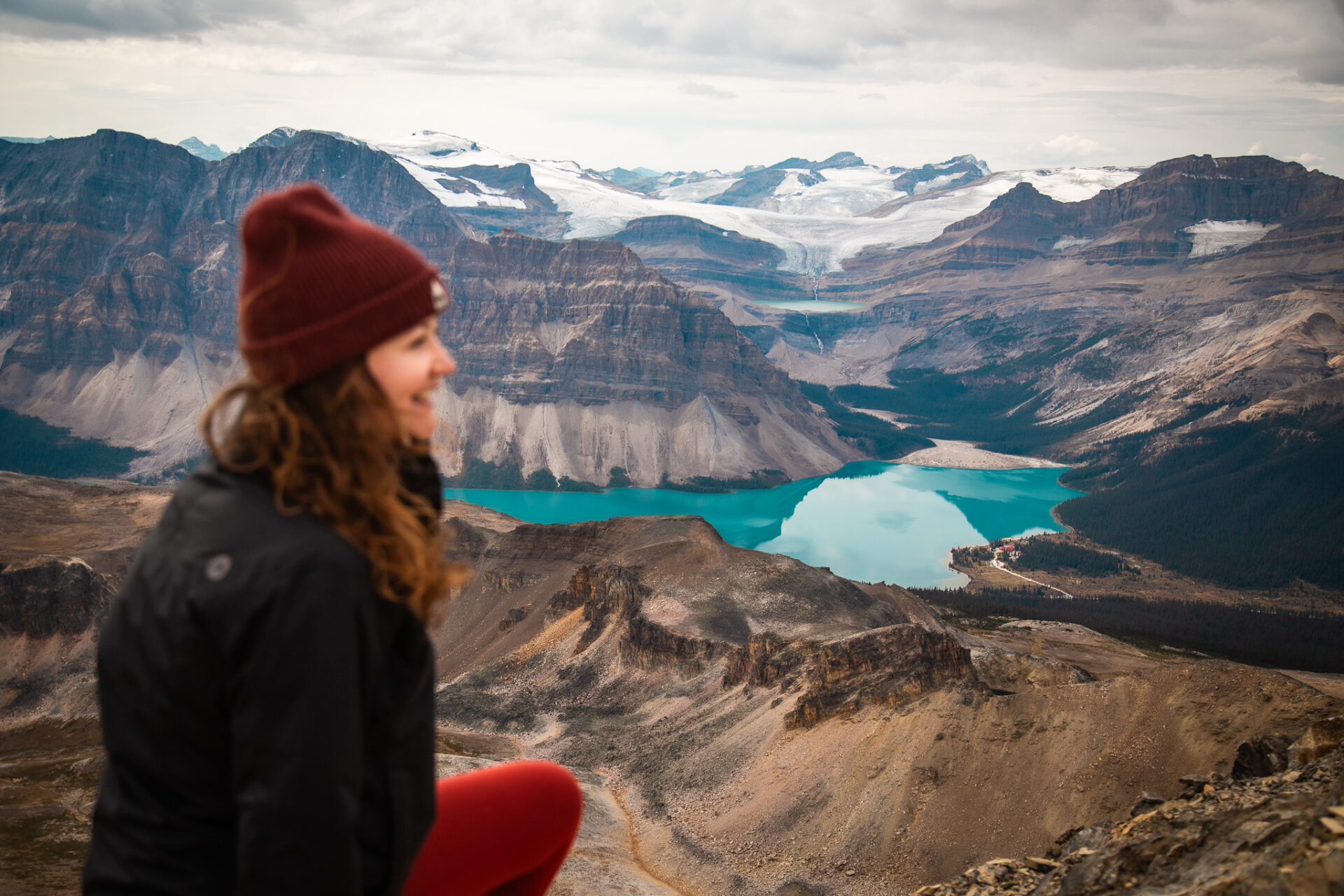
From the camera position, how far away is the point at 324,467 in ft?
10.1

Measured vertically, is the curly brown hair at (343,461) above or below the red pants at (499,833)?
above

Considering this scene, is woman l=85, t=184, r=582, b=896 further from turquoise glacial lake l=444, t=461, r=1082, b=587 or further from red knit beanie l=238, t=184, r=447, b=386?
turquoise glacial lake l=444, t=461, r=1082, b=587

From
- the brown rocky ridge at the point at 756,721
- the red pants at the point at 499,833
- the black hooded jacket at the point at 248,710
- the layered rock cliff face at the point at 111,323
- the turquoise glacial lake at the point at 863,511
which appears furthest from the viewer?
Result: the layered rock cliff face at the point at 111,323

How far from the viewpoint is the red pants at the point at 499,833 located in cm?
Result: 440

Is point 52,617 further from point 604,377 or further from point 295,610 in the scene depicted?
point 604,377

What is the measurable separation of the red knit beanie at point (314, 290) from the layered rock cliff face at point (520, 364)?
15092 cm

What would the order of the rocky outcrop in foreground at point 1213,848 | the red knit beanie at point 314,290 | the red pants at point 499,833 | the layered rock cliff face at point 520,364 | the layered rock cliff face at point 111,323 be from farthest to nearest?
the layered rock cliff face at point 111,323 → the layered rock cliff face at point 520,364 → the rocky outcrop in foreground at point 1213,848 → the red pants at point 499,833 → the red knit beanie at point 314,290

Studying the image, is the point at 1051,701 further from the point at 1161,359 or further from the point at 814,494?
the point at 1161,359

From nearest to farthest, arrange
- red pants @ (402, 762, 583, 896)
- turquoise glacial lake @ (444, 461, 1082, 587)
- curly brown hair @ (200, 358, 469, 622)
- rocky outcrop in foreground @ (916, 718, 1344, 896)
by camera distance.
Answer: curly brown hair @ (200, 358, 469, 622) → red pants @ (402, 762, 583, 896) → rocky outcrop in foreground @ (916, 718, 1344, 896) → turquoise glacial lake @ (444, 461, 1082, 587)

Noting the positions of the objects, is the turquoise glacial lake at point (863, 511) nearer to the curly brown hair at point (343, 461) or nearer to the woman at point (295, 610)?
the woman at point (295, 610)

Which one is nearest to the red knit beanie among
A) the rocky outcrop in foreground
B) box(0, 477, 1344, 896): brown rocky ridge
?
the rocky outcrop in foreground

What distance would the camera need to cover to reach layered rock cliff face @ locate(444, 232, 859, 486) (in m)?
161

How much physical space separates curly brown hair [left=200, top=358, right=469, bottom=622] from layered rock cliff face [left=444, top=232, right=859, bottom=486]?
498 feet

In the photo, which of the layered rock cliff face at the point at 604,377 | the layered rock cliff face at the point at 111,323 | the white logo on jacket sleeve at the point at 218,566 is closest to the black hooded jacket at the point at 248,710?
the white logo on jacket sleeve at the point at 218,566
